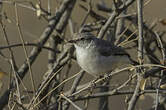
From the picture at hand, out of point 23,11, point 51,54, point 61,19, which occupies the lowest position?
point 51,54

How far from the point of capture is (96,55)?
13.7ft

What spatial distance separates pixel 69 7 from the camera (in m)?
4.95

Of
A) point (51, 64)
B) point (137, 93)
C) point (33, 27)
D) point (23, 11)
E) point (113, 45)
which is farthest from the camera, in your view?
point (23, 11)

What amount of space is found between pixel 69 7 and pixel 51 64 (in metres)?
0.78

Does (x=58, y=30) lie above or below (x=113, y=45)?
above

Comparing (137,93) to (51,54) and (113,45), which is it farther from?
(51,54)

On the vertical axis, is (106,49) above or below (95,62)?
above

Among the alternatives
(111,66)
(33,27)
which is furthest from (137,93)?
(33,27)

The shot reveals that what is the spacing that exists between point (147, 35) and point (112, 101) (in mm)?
2939

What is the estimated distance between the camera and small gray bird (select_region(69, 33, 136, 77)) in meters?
4.11

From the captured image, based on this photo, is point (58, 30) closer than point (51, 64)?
No

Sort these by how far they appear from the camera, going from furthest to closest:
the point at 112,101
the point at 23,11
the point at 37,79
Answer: the point at 23,11 < the point at 37,79 < the point at 112,101

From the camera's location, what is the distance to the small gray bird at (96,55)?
4109 mm

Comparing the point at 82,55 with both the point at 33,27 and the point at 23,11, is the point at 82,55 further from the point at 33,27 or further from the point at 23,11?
the point at 23,11
